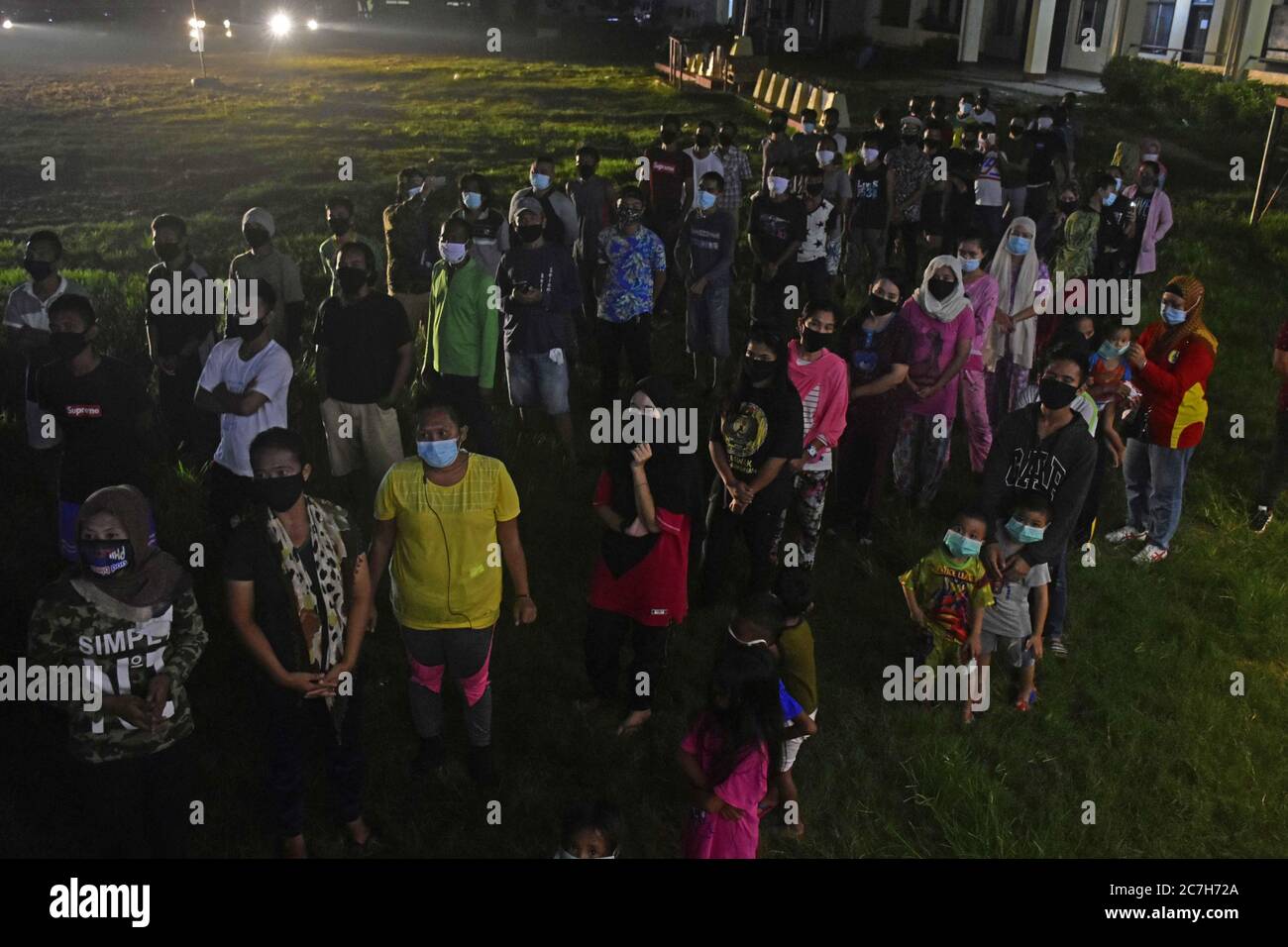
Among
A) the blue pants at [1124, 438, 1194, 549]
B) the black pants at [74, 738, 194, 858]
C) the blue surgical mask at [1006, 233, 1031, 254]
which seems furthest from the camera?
the blue surgical mask at [1006, 233, 1031, 254]

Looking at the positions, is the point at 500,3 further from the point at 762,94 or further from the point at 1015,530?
the point at 1015,530

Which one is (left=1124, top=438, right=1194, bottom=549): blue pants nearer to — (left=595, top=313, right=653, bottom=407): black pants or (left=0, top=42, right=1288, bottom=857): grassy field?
(left=0, top=42, right=1288, bottom=857): grassy field

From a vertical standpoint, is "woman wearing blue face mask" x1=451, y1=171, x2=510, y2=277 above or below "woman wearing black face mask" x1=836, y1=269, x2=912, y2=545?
above

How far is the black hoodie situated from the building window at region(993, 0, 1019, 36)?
33473 millimetres

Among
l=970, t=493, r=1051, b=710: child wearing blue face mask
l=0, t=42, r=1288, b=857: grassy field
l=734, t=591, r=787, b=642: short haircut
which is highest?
l=734, t=591, r=787, b=642: short haircut

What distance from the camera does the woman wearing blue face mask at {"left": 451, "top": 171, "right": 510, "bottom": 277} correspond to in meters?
8.62

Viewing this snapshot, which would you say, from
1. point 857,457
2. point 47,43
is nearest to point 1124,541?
point 857,457

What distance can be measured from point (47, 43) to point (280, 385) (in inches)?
1896

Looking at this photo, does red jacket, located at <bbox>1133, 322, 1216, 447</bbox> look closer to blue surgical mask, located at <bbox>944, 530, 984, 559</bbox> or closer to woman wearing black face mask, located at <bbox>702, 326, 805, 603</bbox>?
blue surgical mask, located at <bbox>944, 530, 984, 559</bbox>

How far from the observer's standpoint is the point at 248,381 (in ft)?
19.6

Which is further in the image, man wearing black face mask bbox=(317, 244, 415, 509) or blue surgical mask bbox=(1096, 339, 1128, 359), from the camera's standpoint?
blue surgical mask bbox=(1096, 339, 1128, 359)

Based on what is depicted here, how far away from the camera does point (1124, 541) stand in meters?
7.98

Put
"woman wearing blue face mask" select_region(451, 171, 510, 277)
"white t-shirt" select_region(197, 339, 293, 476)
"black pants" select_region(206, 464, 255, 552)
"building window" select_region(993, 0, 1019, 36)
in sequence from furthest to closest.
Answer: "building window" select_region(993, 0, 1019, 36)
"woman wearing blue face mask" select_region(451, 171, 510, 277)
"black pants" select_region(206, 464, 255, 552)
"white t-shirt" select_region(197, 339, 293, 476)

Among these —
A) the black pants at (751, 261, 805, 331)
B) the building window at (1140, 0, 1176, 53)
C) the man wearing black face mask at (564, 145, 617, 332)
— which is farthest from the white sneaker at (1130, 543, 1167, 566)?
the building window at (1140, 0, 1176, 53)
